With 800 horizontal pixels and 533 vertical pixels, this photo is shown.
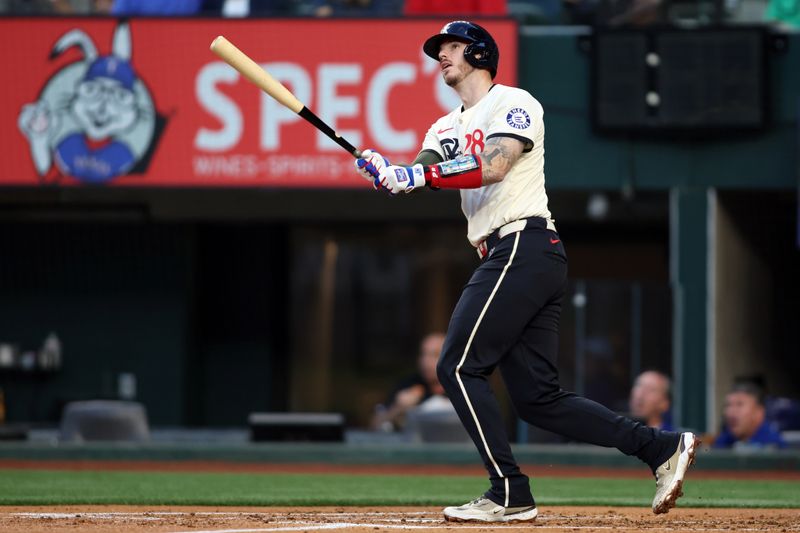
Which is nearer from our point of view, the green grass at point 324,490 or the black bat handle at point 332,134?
the black bat handle at point 332,134

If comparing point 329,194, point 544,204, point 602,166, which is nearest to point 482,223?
point 544,204

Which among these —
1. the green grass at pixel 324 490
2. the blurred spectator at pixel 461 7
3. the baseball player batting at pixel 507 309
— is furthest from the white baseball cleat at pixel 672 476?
the blurred spectator at pixel 461 7

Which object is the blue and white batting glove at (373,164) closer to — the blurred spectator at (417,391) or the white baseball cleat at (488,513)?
the white baseball cleat at (488,513)

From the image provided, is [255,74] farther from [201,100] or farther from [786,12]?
[786,12]

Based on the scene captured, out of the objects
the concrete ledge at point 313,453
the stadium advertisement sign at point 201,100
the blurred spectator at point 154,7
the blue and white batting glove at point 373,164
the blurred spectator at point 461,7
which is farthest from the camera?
the blurred spectator at point 154,7

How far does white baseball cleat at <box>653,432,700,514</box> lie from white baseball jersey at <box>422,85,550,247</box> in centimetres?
108

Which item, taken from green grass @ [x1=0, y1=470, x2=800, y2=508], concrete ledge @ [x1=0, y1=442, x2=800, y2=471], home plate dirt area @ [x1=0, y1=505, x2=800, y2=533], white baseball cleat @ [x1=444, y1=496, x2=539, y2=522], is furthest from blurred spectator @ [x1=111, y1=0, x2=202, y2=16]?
white baseball cleat @ [x1=444, y1=496, x2=539, y2=522]

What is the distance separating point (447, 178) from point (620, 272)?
11380 millimetres

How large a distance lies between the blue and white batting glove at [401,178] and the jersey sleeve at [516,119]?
0.33 m

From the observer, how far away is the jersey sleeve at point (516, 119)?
606cm

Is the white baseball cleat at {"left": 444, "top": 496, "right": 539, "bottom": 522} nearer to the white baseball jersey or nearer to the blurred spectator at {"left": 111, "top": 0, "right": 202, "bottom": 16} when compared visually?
the white baseball jersey

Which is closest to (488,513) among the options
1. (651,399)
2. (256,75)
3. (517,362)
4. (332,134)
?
(517,362)

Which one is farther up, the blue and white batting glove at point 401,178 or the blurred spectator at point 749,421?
the blue and white batting glove at point 401,178

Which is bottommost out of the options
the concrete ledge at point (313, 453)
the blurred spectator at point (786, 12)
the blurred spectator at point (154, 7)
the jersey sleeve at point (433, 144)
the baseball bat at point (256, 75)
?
the concrete ledge at point (313, 453)
